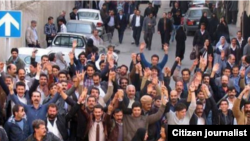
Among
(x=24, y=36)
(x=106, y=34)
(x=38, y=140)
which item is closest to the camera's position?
(x=38, y=140)

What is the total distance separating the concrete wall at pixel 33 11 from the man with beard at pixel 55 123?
9.36 meters

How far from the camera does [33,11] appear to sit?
80.5ft

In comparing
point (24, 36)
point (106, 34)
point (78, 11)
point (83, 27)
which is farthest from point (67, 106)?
point (78, 11)

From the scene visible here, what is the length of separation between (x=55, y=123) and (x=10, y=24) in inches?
158

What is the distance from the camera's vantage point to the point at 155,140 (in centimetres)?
1101

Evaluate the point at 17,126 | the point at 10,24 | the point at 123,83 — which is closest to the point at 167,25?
the point at 10,24

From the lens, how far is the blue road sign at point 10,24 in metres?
14.0

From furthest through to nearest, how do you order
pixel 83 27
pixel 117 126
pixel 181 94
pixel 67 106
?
1. pixel 83 27
2. pixel 181 94
3. pixel 67 106
4. pixel 117 126

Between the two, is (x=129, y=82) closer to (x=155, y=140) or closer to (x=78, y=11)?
(x=155, y=140)

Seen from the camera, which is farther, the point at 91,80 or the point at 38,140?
the point at 91,80

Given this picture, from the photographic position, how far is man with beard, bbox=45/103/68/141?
1056cm

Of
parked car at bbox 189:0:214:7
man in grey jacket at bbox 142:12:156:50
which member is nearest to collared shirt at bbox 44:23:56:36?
Answer: man in grey jacket at bbox 142:12:156:50

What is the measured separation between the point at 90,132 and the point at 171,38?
17452mm

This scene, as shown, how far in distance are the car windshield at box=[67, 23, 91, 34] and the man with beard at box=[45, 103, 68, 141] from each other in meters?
14.2
